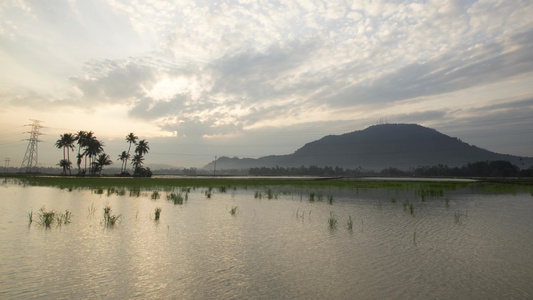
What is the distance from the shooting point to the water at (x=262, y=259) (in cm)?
789

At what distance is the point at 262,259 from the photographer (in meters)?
10.6

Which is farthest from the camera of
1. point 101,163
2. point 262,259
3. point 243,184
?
point 101,163

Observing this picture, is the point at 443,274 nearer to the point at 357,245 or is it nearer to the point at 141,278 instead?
the point at 357,245

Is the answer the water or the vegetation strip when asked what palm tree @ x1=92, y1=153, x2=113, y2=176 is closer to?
the vegetation strip

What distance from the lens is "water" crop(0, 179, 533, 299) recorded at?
7.89m

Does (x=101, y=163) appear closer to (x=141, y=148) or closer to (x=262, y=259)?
(x=141, y=148)

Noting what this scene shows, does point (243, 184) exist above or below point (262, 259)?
above

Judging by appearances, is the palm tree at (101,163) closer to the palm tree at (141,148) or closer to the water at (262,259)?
the palm tree at (141,148)

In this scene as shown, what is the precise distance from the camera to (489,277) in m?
9.14

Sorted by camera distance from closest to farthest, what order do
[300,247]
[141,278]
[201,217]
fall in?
[141,278]
[300,247]
[201,217]

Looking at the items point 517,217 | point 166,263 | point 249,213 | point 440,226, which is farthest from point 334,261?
point 517,217

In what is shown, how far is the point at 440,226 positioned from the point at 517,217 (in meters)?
8.42

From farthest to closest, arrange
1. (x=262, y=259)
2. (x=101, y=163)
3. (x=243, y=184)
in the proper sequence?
(x=101, y=163)
(x=243, y=184)
(x=262, y=259)

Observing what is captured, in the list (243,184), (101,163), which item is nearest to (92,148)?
(101,163)
